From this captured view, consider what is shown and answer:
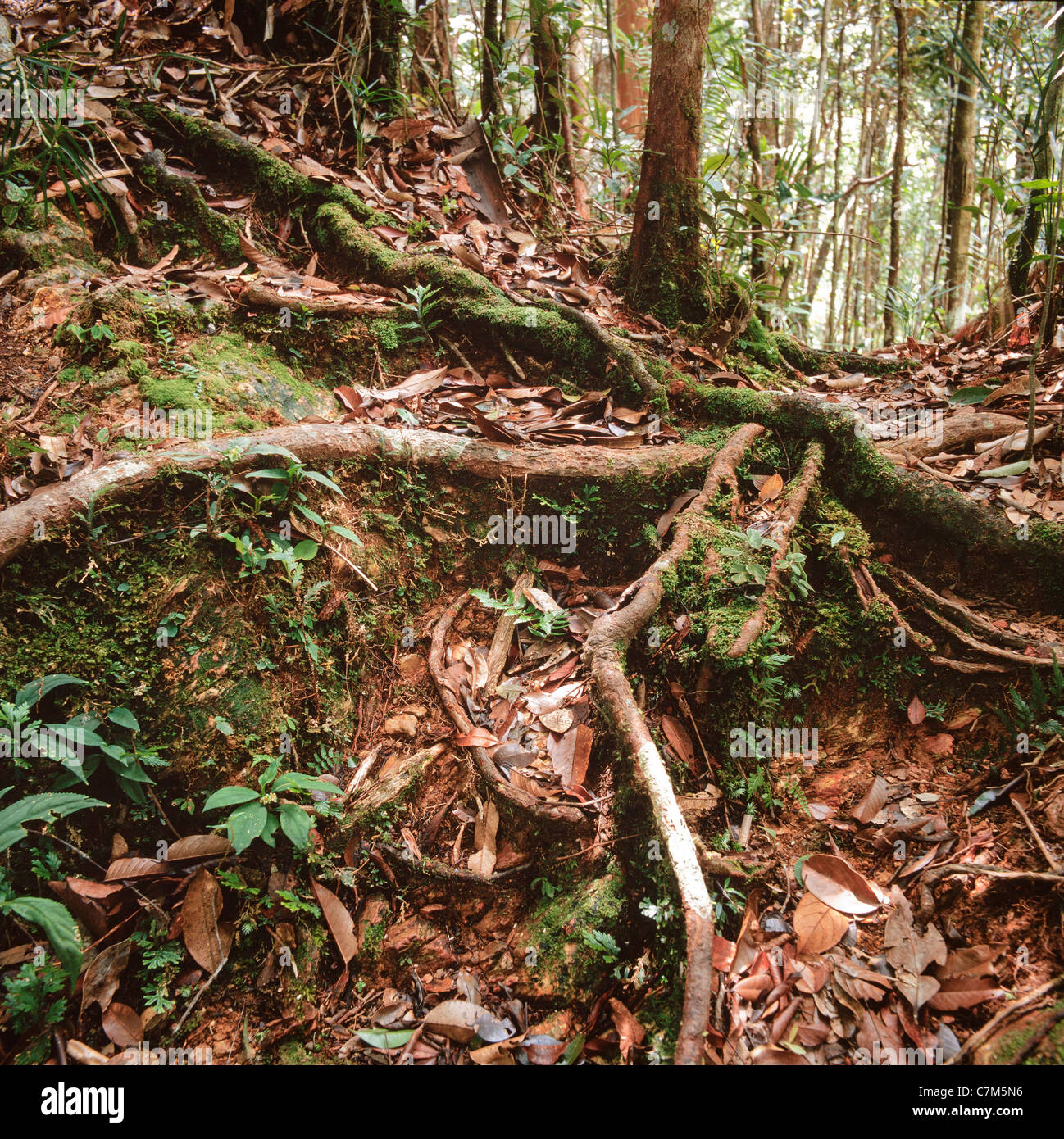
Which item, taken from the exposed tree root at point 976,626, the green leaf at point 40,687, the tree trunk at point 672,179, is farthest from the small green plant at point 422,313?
the exposed tree root at point 976,626

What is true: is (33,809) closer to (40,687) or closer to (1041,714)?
(40,687)

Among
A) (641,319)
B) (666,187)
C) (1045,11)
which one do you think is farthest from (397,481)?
(1045,11)

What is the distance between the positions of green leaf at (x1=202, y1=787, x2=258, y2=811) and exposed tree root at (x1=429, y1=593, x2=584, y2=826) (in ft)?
2.56

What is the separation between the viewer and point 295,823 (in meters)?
2.06

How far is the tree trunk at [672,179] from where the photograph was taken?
12.7 feet

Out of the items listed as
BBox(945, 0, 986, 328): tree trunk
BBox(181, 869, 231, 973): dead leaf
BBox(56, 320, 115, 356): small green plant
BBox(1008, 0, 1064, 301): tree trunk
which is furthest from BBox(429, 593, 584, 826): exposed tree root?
BBox(945, 0, 986, 328): tree trunk

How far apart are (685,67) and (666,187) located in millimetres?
A: 641

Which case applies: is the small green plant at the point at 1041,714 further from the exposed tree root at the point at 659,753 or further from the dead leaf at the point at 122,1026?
the dead leaf at the point at 122,1026

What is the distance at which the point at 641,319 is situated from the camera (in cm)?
416

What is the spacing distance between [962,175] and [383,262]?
6.32 m

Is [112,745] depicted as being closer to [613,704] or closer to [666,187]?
[613,704]

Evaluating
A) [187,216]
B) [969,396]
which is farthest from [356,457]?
[969,396]

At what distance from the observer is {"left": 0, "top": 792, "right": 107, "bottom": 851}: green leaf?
1.78 metres

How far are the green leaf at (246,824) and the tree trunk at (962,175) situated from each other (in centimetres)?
713
